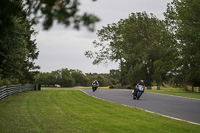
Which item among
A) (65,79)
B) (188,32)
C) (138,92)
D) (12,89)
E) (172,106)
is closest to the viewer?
(172,106)

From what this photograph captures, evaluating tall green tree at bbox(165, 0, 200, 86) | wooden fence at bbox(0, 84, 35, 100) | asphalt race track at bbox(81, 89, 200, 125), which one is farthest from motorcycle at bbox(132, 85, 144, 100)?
tall green tree at bbox(165, 0, 200, 86)

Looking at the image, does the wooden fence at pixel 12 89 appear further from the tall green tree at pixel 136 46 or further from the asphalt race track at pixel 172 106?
the tall green tree at pixel 136 46

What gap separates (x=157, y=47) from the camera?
7362 cm

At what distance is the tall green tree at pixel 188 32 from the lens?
4706 cm

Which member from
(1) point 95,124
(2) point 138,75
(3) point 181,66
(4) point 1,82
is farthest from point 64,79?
(1) point 95,124

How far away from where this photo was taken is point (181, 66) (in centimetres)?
5581

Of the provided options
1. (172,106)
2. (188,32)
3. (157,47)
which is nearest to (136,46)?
(157,47)

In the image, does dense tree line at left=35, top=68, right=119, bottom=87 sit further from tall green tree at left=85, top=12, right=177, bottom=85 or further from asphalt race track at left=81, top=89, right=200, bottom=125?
asphalt race track at left=81, top=89, right=200, bottom=125

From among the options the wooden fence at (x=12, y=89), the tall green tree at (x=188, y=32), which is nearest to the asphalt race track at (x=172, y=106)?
the wooden fence at (x=12, y=89)

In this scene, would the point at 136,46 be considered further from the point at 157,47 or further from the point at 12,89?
the point at 12,89

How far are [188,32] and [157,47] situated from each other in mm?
27601

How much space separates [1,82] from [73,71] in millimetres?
127458

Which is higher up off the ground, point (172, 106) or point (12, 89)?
point (12, 89)

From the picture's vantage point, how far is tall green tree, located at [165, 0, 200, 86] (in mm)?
47062
